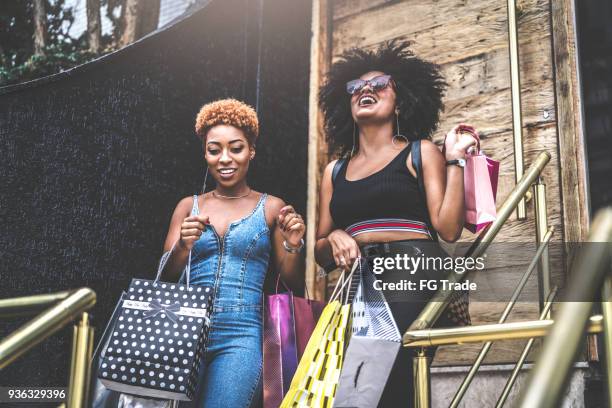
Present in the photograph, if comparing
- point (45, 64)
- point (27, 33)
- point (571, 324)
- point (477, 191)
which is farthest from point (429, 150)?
point (27, 33)

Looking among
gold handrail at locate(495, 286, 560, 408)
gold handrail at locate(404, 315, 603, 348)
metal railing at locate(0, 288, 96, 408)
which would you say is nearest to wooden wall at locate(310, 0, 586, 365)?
gold handrail at locate(495, 286, 560, 408)

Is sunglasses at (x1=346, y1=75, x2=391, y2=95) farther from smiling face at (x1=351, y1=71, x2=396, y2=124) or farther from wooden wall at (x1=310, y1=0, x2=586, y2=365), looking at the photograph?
wooden wall at (x1=310, y1=0, x2=586, y2=365)

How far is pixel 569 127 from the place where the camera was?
4145 mm

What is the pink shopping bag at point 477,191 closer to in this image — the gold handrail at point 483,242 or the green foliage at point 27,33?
the gold handrail at point 483,242

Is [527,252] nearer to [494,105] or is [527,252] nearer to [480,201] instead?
[494,105]

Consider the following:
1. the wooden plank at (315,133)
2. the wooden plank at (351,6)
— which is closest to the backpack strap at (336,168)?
the wooden plank at (315,133)

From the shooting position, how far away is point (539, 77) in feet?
14.2

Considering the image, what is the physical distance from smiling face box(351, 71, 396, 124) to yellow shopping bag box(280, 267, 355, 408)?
2.91 feet

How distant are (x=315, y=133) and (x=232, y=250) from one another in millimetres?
2138

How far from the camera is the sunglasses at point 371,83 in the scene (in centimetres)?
310

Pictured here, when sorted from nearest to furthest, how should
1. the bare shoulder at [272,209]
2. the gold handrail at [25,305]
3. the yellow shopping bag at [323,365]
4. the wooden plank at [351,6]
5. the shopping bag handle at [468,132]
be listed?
the gold handrail at [25,305] → the yellow shopping bag at [323,365] → the shopping bag handle at [468,132] → the bare shoulder at [272,209] → the wooden plank at [351,6]

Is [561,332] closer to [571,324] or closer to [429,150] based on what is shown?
[571,324]

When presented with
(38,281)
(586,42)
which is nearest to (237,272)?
(38,281)

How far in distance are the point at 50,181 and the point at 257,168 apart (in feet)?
4.32
